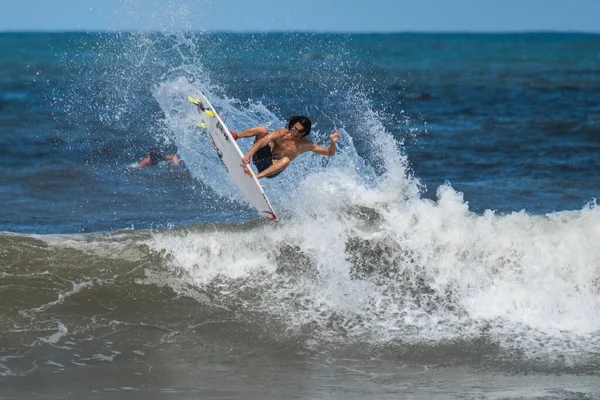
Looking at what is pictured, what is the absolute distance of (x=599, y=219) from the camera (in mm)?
12531

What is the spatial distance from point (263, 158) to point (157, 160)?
27.0 ft

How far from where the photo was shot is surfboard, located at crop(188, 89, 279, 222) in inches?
481

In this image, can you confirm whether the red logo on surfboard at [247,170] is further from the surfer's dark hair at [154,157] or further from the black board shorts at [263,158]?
the surfer's dark hair at [154,157]

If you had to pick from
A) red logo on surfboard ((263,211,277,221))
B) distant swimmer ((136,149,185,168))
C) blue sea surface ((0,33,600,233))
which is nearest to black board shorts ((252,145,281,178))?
red logo on surfboard ((263,211,277,221))

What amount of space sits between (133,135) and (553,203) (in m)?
10.9

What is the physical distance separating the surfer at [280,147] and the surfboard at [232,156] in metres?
0.13

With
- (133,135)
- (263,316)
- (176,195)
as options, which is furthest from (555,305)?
(133,135)

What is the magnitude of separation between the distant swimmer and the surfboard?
6.45 m

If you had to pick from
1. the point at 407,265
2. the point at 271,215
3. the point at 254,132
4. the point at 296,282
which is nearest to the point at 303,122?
the point at 254,132

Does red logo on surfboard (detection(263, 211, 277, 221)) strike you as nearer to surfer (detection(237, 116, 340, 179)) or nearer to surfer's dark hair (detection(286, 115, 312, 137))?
surfer (detection(237, 116, 340, 179))

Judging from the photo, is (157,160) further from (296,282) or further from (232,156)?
(296,282)

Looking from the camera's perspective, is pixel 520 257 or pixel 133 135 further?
pixel 133 135

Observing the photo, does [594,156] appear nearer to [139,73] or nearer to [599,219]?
[599,219]

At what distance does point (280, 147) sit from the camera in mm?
12266
